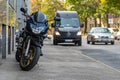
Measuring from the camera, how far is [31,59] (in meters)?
12.9

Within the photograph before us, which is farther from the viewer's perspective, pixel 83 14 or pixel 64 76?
pixel 83 14

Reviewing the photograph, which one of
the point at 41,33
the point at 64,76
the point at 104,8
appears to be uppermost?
the point at 104,8

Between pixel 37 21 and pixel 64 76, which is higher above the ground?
pixel 37 21

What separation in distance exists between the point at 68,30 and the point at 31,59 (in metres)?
21.7

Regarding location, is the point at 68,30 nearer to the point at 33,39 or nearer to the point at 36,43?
the point at 33,39

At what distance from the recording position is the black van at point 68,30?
1356 inches

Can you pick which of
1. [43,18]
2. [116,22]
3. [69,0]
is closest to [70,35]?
[43,18]

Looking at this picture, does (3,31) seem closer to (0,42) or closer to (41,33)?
(0,42)

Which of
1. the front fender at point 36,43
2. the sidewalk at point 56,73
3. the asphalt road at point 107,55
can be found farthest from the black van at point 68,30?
the front fender at point 36,43

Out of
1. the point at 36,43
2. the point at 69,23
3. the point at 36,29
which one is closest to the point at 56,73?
the point at 36,43

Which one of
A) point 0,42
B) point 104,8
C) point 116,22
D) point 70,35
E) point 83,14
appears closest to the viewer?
point 0,42

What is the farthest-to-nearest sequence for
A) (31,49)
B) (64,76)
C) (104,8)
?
(104,8) < (31,49) < (64,76)

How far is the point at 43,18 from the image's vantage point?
13469 millimetres

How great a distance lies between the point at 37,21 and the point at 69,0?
182 ft
